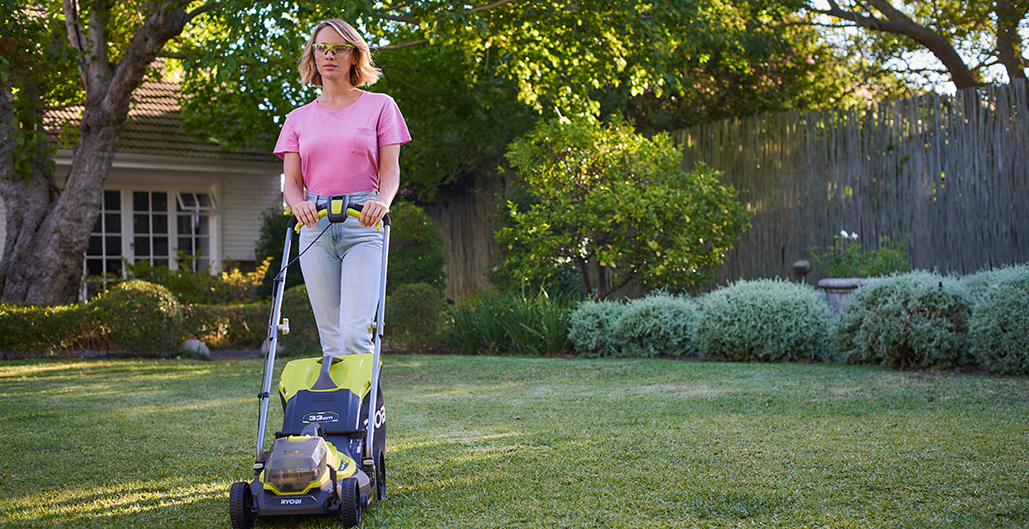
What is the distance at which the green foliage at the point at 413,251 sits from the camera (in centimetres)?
998

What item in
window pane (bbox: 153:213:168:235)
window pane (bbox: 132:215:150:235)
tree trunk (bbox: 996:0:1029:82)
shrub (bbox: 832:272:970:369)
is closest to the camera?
shrub (bbox: 832:272:970:369)

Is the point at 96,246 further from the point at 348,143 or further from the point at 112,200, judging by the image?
the point at 348,143

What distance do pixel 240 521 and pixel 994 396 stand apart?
420 centimetres

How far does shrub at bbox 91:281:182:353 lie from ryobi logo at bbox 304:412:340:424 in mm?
6168

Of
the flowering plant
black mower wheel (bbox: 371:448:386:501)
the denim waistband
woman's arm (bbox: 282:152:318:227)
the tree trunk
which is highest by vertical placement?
the tree trunk

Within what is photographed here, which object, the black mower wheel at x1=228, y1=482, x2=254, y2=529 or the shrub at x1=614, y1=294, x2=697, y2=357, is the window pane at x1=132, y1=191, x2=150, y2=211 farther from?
the black mower wheel at x1=228, y1=482, x2=254, y2=529

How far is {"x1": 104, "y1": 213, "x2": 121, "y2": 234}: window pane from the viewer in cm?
1221

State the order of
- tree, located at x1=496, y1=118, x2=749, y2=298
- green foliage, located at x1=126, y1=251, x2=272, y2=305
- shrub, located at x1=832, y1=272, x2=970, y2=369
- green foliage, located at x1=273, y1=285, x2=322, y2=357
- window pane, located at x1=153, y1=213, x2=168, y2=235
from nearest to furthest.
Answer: shrub, located at x1=832, y1=272, x2=970, y2=369 → green foliage, located at x1=273, y1=285, x2=322, y2=357 → tree, located at x1=496, y1=118, x2=749, y2=298 → green foliage, located at x1=126, y1=251, x2=272, y2=305 → window pane, located at x1=153, y1=213, x2=168, y2=235

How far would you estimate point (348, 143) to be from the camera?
301 cm

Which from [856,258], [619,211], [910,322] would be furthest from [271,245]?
[910,322]

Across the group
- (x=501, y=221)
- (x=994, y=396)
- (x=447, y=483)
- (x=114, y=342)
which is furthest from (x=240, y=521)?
(x=501, y=221)

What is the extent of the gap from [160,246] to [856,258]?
32.7ft

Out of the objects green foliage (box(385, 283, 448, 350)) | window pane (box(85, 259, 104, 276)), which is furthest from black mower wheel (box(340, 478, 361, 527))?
window pane (box(85, 259, 104, 276))

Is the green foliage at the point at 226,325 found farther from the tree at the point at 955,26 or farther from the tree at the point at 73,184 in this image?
the tree at the point at 955,26
